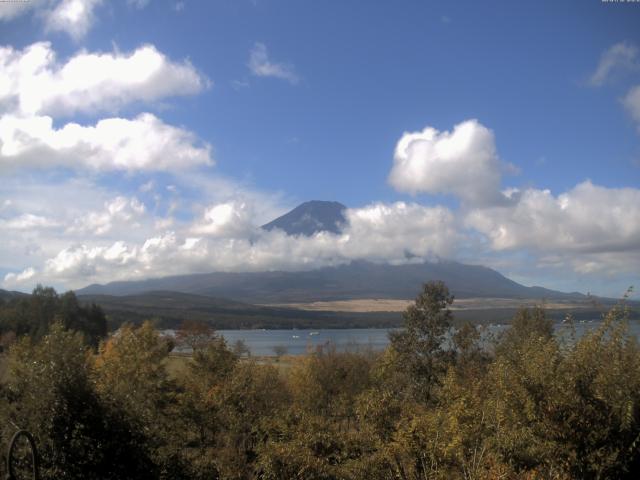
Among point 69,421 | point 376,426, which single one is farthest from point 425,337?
point 69,421

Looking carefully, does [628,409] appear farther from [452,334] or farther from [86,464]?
[452,334]

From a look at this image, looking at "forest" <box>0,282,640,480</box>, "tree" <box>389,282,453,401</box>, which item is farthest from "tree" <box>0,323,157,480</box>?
"tree" <box>389,282,453,401</box>

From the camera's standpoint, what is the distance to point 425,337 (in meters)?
34.2

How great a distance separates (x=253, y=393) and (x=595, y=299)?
40.7 ft

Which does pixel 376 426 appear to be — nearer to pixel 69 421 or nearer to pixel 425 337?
pixel 69 421

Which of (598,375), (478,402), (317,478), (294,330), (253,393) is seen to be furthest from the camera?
(294,330)

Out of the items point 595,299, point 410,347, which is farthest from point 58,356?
point 410,347

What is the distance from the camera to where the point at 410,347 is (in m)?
33.9

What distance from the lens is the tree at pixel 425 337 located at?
1293 inches

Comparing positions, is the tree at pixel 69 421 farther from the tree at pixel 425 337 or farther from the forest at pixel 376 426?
the tree at pixel 425 337

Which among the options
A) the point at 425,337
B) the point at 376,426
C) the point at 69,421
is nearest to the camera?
the point at 69,421

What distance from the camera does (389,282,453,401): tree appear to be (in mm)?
32853

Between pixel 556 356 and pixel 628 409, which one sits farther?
pixel 556 356

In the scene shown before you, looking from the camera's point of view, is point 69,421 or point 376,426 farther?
point 376,426
